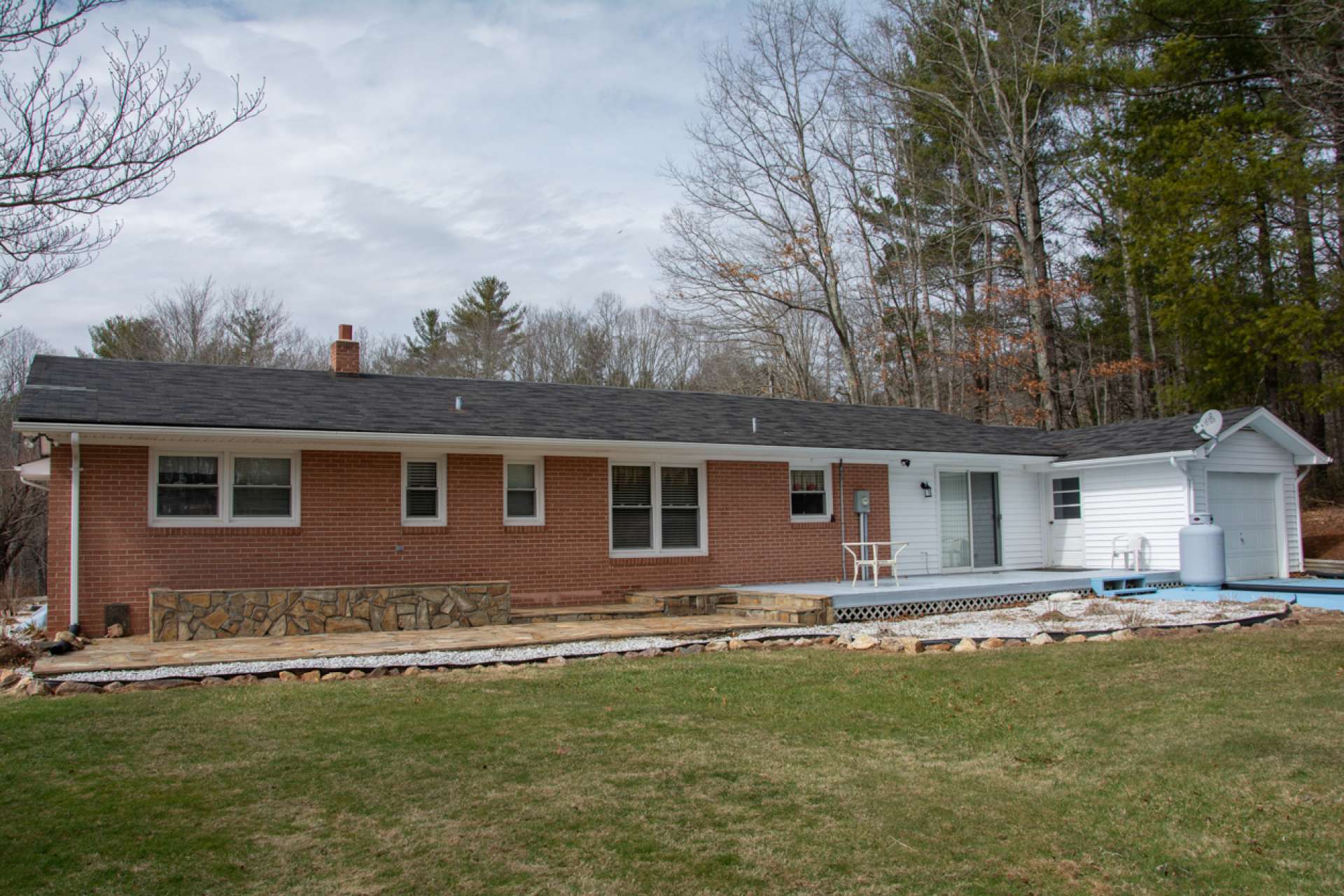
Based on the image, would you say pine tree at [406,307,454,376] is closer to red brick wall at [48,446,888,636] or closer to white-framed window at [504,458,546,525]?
red brick wall at [48,446,888,636]

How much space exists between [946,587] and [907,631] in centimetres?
279

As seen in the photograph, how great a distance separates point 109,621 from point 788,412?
38.0 ft

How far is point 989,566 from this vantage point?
18.7 meters

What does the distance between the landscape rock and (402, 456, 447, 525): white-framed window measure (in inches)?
211

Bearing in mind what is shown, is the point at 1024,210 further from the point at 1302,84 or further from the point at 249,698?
the point at 249,698

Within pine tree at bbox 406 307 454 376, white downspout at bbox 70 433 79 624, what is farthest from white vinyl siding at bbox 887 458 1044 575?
pine tree at bbox 406 307 454 376

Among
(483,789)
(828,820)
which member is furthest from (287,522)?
(828,820)

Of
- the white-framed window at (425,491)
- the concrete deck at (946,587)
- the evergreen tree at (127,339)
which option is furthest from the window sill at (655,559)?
the evergreen tree at (127,339)

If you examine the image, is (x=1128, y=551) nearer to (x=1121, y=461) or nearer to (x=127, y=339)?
(x=1121, y=461)

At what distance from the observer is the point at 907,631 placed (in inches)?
491

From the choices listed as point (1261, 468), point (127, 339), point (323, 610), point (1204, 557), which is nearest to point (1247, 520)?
point (1261, 468)

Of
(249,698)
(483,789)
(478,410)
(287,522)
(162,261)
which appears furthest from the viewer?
(162,261)

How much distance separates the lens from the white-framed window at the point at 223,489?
12539mm

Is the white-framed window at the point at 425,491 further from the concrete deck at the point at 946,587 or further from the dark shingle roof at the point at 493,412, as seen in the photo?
the concrete deck at the point at 946,587
